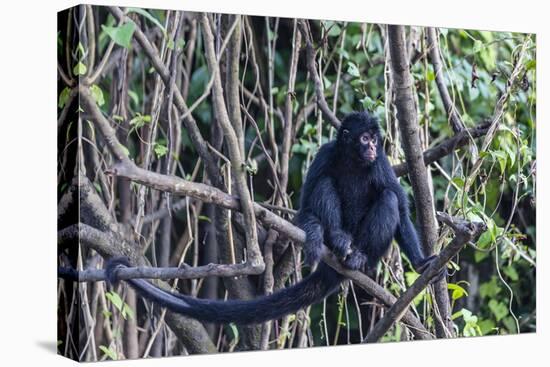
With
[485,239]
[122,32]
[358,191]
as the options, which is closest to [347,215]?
[358,191]

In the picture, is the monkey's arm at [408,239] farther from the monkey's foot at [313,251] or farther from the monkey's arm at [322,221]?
the monkey's foot at [313,251]

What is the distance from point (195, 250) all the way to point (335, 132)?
3.90ft

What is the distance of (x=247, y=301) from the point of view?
5797mm

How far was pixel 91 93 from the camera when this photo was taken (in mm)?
5281

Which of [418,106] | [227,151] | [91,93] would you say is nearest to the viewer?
[91,93]

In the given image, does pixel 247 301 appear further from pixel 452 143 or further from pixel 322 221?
pixel 452 143

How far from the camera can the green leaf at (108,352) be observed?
5370 millimetres

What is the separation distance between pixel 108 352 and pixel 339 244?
1.55 meters

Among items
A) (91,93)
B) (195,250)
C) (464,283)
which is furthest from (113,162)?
(464,283)

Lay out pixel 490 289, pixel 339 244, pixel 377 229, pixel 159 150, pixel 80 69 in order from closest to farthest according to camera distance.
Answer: pixel 80 69
pixel 159 150
pixel 339 244
pixel 377 229
pixel 490 289

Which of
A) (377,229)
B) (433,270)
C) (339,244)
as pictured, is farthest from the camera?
(377,229)

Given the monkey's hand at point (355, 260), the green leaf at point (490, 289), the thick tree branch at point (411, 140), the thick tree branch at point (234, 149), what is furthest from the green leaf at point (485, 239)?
the thick tree branch at point (234, 149)

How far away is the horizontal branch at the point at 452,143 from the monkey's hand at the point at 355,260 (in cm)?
74

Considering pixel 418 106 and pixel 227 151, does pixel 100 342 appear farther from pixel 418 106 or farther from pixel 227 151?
pixel 418 106
